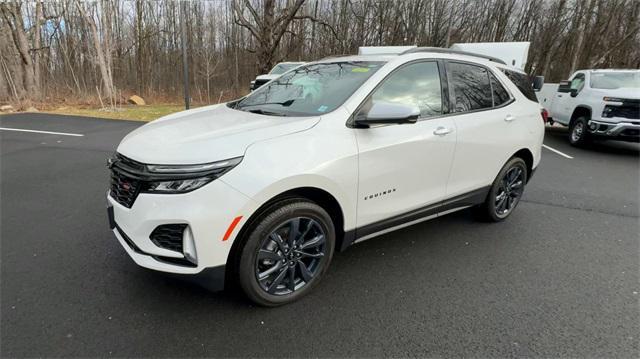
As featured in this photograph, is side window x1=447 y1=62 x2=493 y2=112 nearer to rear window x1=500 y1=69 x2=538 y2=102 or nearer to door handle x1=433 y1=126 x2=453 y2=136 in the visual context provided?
door handle x1=433 y1=126 x2=453 y2=136

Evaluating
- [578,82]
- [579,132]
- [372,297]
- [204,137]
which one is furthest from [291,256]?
[578,82]

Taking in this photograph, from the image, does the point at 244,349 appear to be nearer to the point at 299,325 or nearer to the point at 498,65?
the point at 299,325

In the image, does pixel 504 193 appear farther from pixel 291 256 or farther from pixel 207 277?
pixel 207 277

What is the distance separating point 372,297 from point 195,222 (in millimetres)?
1406

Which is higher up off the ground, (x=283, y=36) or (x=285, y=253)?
(x=283, y=36)

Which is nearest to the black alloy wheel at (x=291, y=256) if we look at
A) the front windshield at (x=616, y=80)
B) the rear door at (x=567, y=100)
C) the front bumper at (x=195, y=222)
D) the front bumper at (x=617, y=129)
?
the front bumper at (x=195, y=222)

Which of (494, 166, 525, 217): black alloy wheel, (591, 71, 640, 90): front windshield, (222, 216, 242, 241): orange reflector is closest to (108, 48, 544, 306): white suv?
(222, 216, 242, 241): orange reflector

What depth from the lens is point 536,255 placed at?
325 centimetres

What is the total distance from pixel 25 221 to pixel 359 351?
377cm

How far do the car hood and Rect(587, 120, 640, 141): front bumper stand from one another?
846cm

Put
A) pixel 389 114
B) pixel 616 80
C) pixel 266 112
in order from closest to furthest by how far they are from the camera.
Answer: pixel 389 114 → pixel 266 112 → pixel 616 80

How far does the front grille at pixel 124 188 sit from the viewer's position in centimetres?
213

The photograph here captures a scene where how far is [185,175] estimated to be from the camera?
1980mm

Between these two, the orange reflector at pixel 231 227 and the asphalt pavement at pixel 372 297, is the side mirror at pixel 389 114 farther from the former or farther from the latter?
the asphalt pavement at pixel 372 297
